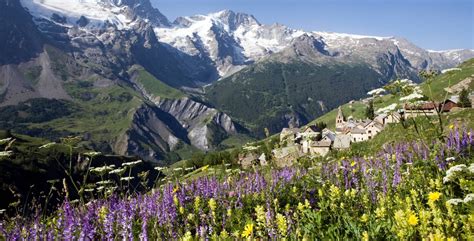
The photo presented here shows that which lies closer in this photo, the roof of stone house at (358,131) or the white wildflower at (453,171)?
the white wildflower at (453,171)

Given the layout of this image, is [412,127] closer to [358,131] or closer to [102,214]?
[102,214]

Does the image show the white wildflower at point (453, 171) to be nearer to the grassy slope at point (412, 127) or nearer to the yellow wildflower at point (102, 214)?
the grassy slope at point (412, 127)

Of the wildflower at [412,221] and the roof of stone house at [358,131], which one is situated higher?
the wildflower at [412,221]

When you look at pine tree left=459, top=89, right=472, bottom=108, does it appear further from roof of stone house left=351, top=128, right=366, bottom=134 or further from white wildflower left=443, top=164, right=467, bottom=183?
white wildflower left=443, top=164, right=467, bottom=183

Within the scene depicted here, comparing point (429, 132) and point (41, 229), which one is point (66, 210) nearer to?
point (41, 229)

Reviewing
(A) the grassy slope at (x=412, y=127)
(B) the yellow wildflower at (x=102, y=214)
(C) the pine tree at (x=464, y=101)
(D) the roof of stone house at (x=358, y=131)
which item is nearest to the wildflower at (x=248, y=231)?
(B) the yellow wildflower at (x=102, y=214)

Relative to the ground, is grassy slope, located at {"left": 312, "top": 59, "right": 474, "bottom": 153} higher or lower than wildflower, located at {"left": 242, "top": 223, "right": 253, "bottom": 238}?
higher

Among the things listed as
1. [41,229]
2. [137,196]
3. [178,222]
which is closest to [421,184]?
[178,222]

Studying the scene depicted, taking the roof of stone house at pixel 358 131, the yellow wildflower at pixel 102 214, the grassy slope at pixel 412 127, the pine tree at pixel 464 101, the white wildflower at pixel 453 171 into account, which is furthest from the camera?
the roof of stone house at pixel 358 131

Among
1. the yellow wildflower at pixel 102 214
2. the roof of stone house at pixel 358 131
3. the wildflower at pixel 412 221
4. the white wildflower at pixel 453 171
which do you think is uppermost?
the white wildflower at pixel 453 171

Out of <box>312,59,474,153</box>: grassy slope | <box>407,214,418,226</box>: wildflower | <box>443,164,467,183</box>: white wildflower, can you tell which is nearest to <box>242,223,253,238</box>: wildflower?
<box>407,214,418,226</box>: wildflower

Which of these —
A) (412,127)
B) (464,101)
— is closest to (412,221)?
(412,127)

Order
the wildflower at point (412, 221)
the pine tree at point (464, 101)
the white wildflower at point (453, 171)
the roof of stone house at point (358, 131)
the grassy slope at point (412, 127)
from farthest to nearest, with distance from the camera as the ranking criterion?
the roof of stone house at point (358, 131)
the pine tree at point (464, 101)
the grassy slope at point (412, 127)
the white wildflower at point (453, 171)
the wildflower at point (412, 221)

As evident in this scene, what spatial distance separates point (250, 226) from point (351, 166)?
10474 mm
